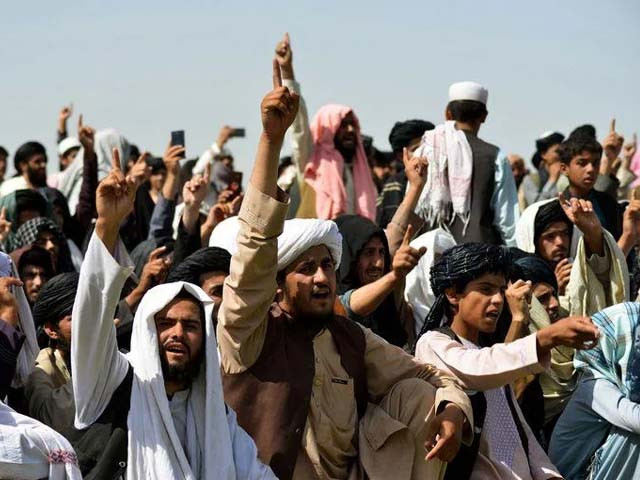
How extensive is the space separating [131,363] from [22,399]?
24.7 inches

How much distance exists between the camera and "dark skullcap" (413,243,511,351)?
7.64 m

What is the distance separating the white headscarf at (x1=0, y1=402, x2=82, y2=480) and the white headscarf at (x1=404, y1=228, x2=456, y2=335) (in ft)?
11.9

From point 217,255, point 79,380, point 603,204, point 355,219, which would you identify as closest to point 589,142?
point 603,204

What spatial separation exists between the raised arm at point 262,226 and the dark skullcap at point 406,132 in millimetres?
5979

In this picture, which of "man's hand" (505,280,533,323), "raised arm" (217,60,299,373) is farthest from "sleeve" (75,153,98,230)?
"raised arm" (217,60,299,373)

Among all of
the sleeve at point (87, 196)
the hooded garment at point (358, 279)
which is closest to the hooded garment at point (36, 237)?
the sleeve at point (87, 196)

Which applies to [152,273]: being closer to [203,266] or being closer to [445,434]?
[203,266]

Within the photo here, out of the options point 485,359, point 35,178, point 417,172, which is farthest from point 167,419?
point 35,178

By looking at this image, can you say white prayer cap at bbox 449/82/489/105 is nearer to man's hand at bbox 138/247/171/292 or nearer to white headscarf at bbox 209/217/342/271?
man's hand at bbox 138/247/171/292

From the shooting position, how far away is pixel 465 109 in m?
11.1

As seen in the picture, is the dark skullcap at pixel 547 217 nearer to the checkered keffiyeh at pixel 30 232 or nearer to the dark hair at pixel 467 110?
the dark hair at pixel 467 110

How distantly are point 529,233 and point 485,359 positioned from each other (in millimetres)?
3297

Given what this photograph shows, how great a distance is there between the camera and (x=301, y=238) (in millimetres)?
7250

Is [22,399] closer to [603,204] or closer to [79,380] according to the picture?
[79,380]
